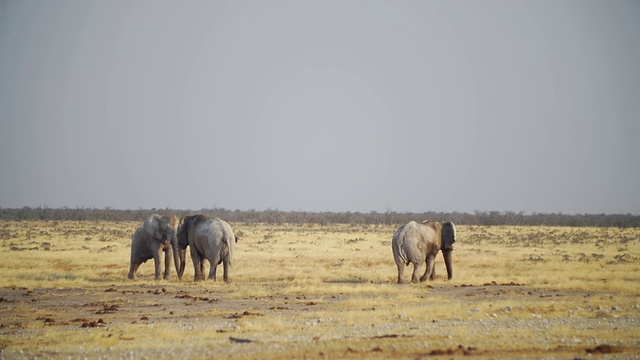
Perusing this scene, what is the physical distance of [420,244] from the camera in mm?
29859

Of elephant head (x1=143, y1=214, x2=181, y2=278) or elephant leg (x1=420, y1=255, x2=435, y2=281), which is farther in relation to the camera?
elephant head (x1=143, y1=214, x2=181, y2=278)

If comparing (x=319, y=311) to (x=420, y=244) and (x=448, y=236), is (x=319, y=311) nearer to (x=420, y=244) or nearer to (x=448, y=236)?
(x=420, y=244)

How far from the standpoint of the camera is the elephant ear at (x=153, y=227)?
101ft

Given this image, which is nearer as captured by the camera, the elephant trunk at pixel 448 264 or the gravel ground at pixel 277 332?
the gravel ground at pixel 277 332

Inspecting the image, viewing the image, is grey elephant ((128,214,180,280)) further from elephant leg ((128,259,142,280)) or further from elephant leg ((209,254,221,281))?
elephant leg ((209,254,221,281))

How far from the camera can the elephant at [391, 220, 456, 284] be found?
29484 mm

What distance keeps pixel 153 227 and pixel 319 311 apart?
12.4 metres

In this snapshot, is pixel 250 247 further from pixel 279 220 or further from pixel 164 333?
pixel 279 220

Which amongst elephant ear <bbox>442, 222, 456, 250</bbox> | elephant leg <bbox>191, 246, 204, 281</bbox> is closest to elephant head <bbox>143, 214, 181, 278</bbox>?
elephant leg <bbox>191, 246, 204, 281</bbox>

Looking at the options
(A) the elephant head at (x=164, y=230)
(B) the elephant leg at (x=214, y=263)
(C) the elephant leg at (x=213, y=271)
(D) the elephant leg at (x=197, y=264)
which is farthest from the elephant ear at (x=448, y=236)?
(A) the elephant head at (x=164, y=230)

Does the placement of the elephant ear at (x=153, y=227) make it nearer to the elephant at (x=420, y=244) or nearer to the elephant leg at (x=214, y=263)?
the elephant leg at (x=214, y=263)

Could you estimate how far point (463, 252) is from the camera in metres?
47.4

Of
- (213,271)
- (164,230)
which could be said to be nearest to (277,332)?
(213,271)

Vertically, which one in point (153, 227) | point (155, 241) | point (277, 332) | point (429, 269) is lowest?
point (277, 332)
